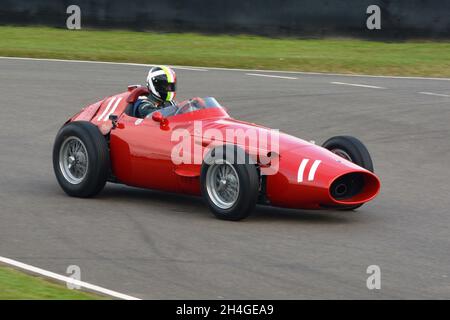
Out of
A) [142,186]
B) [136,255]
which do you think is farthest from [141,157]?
[136,255]

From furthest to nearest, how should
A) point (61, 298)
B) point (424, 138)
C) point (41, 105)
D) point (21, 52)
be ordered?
point (21, 52)
point (41, 105)
point (424, 138)
point (61, 298)

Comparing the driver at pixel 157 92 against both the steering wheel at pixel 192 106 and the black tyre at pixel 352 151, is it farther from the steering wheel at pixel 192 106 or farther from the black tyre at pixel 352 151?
the black tyre at pixel 352 151

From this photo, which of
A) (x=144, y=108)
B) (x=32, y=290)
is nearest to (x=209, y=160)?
(x=144, y=108)

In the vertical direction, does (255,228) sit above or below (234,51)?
below

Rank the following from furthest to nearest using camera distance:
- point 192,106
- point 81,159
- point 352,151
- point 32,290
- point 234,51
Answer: point 234,51
point 81,159
point 192,106
point 352,151
point 32,290

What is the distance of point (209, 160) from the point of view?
10.2 meters

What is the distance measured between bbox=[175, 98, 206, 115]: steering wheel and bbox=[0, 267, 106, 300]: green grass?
3.36 m

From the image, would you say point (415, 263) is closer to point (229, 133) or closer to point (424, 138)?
point (229, 133)

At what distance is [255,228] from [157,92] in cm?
233

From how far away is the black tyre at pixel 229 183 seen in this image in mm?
9820

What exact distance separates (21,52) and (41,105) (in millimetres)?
5877

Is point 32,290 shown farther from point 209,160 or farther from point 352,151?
point 352,151

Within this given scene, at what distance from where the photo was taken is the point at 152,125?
36.0 ft

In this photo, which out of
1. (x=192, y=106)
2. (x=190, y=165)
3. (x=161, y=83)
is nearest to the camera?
(x=190, y=165)
